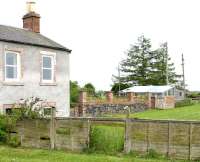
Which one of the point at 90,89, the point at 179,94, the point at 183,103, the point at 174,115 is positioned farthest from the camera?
the point at 179,94

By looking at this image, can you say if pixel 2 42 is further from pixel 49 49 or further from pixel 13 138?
pixel 13 138

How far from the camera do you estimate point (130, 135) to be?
50.9 ft

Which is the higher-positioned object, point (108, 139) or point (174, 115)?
point (108, 139)

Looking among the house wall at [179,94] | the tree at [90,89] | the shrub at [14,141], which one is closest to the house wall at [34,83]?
the shrub at [14,141]

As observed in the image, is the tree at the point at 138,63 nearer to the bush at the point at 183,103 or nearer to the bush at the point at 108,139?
the bush at the point at 183,103

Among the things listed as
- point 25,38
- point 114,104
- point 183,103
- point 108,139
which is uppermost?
point 25,38

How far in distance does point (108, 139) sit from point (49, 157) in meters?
2.52

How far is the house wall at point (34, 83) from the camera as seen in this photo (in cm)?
2175

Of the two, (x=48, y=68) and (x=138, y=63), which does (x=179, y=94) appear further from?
(x=48, y=68)

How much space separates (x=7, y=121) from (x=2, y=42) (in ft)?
17.2

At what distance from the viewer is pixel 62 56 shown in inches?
1008

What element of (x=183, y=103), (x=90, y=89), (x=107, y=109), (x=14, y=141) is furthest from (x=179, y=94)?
(x=14, y=141)

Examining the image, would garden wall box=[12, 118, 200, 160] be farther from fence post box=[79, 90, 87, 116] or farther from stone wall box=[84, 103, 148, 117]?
stone wall box=[84, 103, 148, 117]

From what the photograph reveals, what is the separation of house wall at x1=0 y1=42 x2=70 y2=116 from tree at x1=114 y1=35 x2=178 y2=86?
6262cm
